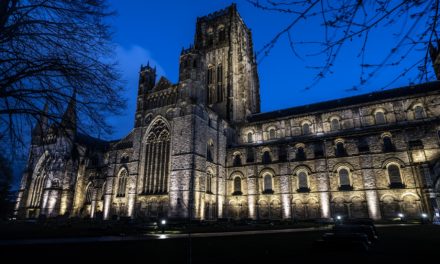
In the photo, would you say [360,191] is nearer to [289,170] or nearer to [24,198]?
[289,170]

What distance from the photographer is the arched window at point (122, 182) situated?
3422cm

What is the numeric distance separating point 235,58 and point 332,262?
140ft

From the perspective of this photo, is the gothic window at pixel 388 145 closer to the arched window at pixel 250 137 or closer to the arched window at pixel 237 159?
the arched window at pixel 250 137

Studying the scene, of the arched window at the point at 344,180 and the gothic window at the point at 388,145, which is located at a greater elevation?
the gothic window at the point at 388,145

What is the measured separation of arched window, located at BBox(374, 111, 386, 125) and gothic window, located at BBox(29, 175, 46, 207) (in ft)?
154

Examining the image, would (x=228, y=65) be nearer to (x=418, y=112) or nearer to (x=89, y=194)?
(x=418, y=112)

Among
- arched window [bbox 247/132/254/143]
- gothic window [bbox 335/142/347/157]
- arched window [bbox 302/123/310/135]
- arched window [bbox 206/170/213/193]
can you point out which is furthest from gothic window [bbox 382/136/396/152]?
arched window [bbox 206/170/213/193]

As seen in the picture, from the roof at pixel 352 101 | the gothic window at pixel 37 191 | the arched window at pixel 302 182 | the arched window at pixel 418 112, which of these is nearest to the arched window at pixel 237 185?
the arched window at pixel 302 182

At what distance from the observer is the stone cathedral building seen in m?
28.2

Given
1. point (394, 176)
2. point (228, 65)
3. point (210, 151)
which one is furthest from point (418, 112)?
point (228, 65)

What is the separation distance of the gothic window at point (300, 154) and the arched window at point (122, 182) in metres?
21.3

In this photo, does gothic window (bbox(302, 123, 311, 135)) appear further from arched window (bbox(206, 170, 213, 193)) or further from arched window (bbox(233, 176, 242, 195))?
arched window (bbox(206, 170, 213, 193))

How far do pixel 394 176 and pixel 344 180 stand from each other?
473cm

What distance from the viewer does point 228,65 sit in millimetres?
43812
